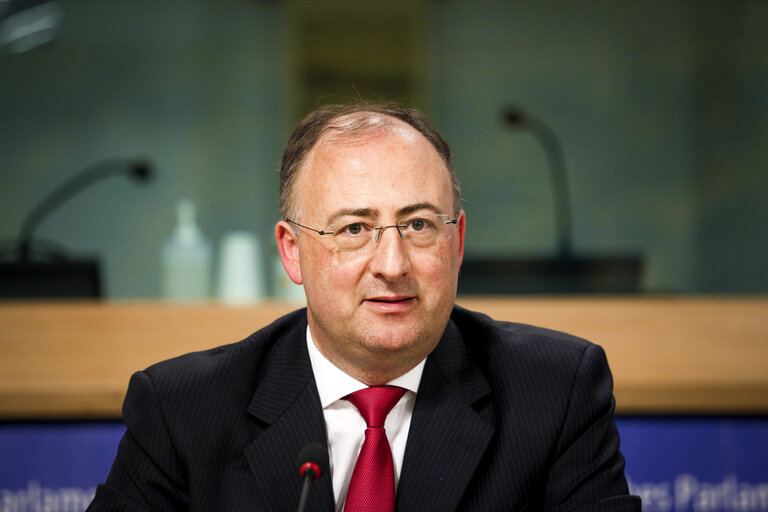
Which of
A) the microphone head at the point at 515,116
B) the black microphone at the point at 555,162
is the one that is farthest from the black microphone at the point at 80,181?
the black microphone at the point at 555,162

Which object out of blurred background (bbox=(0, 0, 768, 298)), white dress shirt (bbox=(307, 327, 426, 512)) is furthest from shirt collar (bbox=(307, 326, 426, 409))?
blurred background (bbox=(0, 0, 768, 298))

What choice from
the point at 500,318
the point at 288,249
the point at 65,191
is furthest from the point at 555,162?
the point at 288,249

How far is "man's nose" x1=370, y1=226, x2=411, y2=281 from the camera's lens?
1.10m

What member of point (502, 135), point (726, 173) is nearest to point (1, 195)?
point (502, 135)

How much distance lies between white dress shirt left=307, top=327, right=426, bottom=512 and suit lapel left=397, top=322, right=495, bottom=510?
0.10 feet

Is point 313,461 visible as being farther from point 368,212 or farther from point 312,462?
point 368,212

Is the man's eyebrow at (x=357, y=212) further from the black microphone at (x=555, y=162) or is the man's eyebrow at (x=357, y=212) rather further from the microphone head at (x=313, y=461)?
the black microphone at (x=555, y=162)

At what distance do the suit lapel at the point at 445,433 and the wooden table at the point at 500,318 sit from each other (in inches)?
18.7

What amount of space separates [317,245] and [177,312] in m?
0.93

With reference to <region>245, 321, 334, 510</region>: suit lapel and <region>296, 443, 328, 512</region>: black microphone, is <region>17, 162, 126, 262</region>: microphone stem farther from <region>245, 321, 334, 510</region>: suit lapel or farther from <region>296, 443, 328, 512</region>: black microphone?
<region>296, 443, 328, 512</region>: black microphone

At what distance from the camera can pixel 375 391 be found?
1.22 meters

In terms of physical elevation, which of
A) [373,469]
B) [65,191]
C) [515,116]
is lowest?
[373,469]

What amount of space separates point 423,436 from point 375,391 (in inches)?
4.1

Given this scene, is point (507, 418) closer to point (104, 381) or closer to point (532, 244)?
point (104, 381)
